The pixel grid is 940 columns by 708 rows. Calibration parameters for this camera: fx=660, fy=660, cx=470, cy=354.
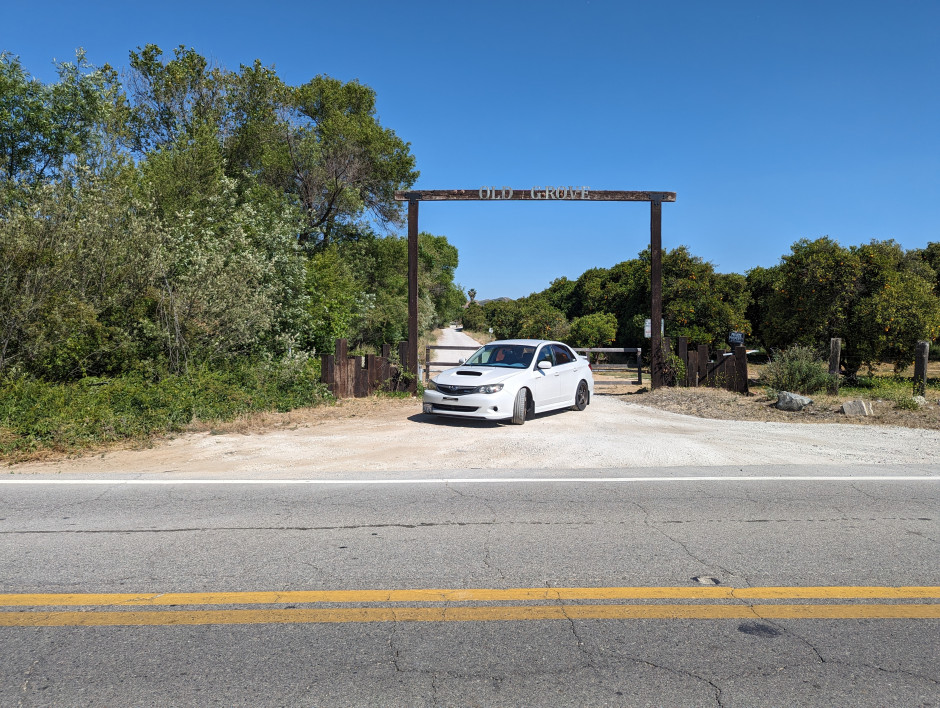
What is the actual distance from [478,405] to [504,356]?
1942 mm

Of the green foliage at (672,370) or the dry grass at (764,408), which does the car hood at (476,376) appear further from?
the green foliage at (672,370)

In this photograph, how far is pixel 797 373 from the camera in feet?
50.6

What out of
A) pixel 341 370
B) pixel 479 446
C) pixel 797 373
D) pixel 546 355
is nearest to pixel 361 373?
pixel 341 370

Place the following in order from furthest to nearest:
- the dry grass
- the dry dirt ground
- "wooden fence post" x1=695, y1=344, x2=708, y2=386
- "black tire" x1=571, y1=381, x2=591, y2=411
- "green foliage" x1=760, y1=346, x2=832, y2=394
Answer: "wooden fence post" x1=695, y1=344, x2=708, y2=386 < "green foliage" x1=760, y1=346, x2=832, y2=394 < "black tire" x1=571, y1=381, x2=591, y2=411 < the dry grass < the dry dirt ground

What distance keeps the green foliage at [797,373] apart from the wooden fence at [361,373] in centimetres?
873

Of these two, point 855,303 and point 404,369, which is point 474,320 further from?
point 404,369

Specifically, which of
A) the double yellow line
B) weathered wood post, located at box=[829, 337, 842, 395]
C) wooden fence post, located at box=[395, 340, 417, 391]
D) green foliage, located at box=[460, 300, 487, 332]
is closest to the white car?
wooden fence post, located at box=[395, 340, 417, 391]

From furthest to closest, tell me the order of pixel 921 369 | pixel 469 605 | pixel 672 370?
pixel 672 370 < pixel 921 369 < pixel 469 605

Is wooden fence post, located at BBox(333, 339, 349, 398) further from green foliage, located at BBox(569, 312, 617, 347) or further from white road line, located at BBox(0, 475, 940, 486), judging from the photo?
green foliage, located at BBox(569, 312, 617, 347)

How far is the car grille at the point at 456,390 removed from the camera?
39.1ft

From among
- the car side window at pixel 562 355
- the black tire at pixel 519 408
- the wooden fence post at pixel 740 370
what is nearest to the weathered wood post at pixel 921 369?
the wooden fence post at pixel 740 370

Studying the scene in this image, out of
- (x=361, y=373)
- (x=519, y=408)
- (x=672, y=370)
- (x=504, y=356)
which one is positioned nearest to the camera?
(x=519, y=408)

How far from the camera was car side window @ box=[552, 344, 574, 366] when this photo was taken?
13883mm

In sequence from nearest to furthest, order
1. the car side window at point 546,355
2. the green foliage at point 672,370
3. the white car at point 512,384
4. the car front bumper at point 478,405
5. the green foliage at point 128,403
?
1. the green foliage at point 128,403
2. the car front bumper at point 478,405
3. the white car at point 512,384
4. the car side window at point 546,355
5. the green foliage at point 672,370
